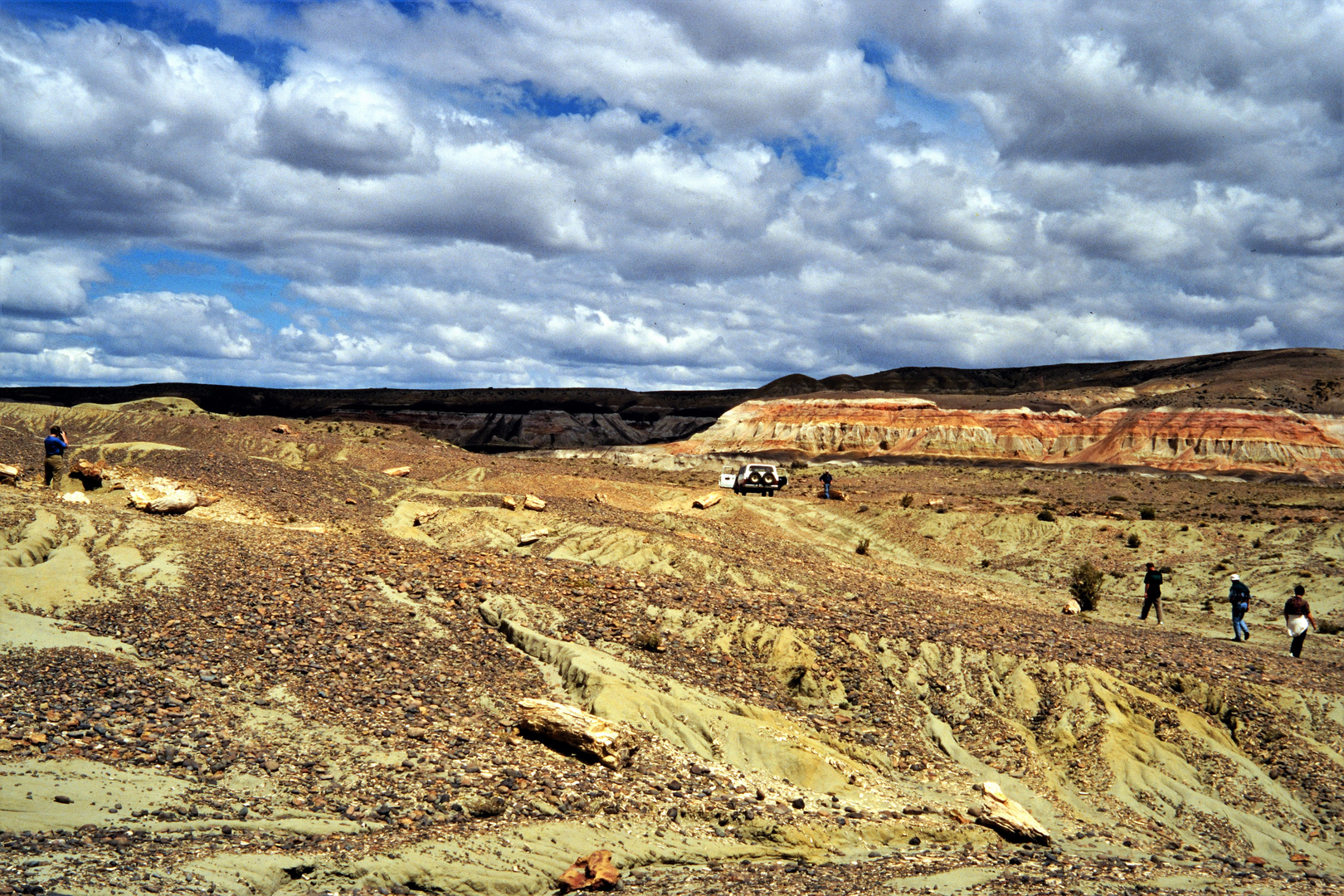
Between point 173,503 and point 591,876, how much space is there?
728 inches

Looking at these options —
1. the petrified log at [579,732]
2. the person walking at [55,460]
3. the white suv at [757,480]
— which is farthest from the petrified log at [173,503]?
the white suv at [757,480]

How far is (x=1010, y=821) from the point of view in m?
12.8

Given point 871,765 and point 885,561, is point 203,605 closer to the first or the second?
point 871,765

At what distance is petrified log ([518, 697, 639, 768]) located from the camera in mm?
12742

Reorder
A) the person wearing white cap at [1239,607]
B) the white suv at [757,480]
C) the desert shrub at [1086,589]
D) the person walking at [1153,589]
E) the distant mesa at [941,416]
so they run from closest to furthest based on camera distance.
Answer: the person wearing white cap at [1239,607] < the person walking at [1153,589] < the desert shrub at [1086,589] < the white suv at [757,480] < the distant mesa at [941,416]

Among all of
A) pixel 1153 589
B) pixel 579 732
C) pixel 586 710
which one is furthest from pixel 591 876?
pixel 1153 589

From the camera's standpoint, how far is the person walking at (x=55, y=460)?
993 inches

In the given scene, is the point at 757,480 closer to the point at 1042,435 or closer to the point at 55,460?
the point at 55,460

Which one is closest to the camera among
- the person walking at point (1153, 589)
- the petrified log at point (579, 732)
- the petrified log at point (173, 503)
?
the petrified log at point (579, 732)

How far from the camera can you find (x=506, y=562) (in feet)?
68.2

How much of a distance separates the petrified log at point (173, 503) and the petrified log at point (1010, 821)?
796 inches

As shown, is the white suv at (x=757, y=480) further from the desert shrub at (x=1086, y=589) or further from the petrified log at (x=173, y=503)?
the petrified log at (x=173, y=503)

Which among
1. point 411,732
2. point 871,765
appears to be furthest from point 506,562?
point 871,765

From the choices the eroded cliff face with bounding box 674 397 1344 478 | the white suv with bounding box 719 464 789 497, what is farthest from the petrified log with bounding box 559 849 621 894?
the eroded cliff face with bounding box 674 397 1344 478
